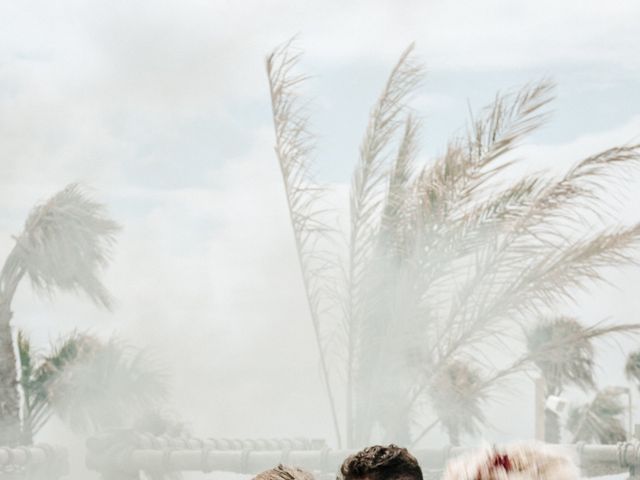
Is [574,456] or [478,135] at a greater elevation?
[478,135]

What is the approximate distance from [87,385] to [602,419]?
22.4m

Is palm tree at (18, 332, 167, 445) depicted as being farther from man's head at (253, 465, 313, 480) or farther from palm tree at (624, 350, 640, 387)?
palm tree at (624, 350, 640, 387)

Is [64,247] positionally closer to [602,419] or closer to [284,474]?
[284,474]

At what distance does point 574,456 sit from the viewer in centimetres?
57

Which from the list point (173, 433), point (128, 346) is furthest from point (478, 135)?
point (173, 433)

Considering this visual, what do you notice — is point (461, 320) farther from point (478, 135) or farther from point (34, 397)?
point (34, 397)

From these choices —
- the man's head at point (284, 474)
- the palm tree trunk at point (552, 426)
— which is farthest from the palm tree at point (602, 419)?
the man's head at point (284, 474)

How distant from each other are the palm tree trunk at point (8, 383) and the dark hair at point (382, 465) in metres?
15.9

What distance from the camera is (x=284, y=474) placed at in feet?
1.88

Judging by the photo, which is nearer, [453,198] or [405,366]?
[453,198]

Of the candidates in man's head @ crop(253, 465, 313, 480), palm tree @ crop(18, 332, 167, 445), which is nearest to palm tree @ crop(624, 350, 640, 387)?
palm tree @ crop(18, 332, 167, 445)

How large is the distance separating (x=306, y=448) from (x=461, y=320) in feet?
7.14

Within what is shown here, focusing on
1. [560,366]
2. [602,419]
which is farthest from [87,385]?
[602,419]

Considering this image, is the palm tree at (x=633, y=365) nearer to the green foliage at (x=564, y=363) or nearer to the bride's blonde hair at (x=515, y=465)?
the green foliage at (x=564, y=363)
